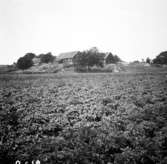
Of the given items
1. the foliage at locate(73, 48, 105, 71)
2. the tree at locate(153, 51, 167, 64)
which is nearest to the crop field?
the foliage at locate(73, 48, 105, 71)

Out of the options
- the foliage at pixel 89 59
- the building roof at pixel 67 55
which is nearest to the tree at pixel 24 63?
the building roof at pixel 67 55

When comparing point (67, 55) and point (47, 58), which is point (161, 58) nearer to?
point (67, 55)

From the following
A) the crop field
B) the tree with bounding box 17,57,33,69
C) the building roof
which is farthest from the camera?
the building roof

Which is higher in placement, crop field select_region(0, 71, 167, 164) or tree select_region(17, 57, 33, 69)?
tree select_region(17, 57, 33, 69)

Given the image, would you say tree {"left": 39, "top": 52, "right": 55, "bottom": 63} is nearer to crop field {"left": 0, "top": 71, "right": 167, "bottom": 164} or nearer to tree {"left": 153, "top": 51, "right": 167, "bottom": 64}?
tree {"left": 153, "top": 51, "right": 167, "bottom": 64}

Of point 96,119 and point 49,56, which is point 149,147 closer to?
point 96,119

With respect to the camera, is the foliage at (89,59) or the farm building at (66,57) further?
the farm building at (66,57)

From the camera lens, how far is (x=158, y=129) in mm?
6891

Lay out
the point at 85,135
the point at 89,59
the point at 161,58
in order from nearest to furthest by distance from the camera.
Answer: the point at 85,135 < the point at 89,59 < the point at 161,58

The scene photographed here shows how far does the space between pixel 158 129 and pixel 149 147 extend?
1.70 metres

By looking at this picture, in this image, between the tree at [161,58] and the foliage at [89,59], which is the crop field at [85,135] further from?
the tree at [161,58]

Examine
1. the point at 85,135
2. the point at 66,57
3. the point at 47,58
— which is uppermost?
the point at 47,58

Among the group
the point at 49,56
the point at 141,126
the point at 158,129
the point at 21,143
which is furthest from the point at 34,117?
the point at 49,56

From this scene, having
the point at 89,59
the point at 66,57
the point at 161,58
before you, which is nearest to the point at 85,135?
the point at 89,59
